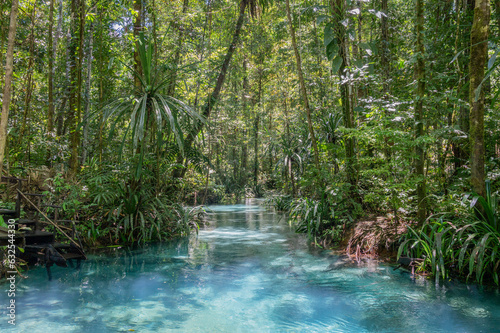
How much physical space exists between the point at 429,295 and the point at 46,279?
14.9ft

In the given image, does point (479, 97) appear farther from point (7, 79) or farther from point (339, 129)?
point (7, 79)

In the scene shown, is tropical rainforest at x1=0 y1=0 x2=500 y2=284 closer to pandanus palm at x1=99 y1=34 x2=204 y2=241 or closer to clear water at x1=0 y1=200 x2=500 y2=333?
pandanus palm at x1=99 y1=34 x2=204 y2=241

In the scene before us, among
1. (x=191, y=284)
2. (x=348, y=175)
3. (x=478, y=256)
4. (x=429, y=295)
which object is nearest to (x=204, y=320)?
(x=191, y=284)

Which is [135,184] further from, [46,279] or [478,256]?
[478,256]

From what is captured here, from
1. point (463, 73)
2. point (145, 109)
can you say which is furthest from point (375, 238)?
point (145, 109)

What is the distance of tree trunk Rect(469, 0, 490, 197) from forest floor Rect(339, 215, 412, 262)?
4.37 ft

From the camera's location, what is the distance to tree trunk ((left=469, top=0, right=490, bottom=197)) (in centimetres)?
369

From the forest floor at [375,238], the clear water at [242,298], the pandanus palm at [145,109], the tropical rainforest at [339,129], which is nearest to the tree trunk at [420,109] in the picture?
the tropical rainforest at [339,129]

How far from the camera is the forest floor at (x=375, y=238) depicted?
5.01 metres

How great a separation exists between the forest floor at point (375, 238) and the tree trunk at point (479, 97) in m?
1.33

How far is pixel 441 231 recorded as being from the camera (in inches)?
152

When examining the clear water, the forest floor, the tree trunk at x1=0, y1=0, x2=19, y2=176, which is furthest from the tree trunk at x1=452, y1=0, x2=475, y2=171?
the tree trunk at x1=0, y1=0, x2=19, y2=176

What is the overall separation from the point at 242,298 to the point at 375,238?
8.85ft

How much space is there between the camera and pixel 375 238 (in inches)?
206
